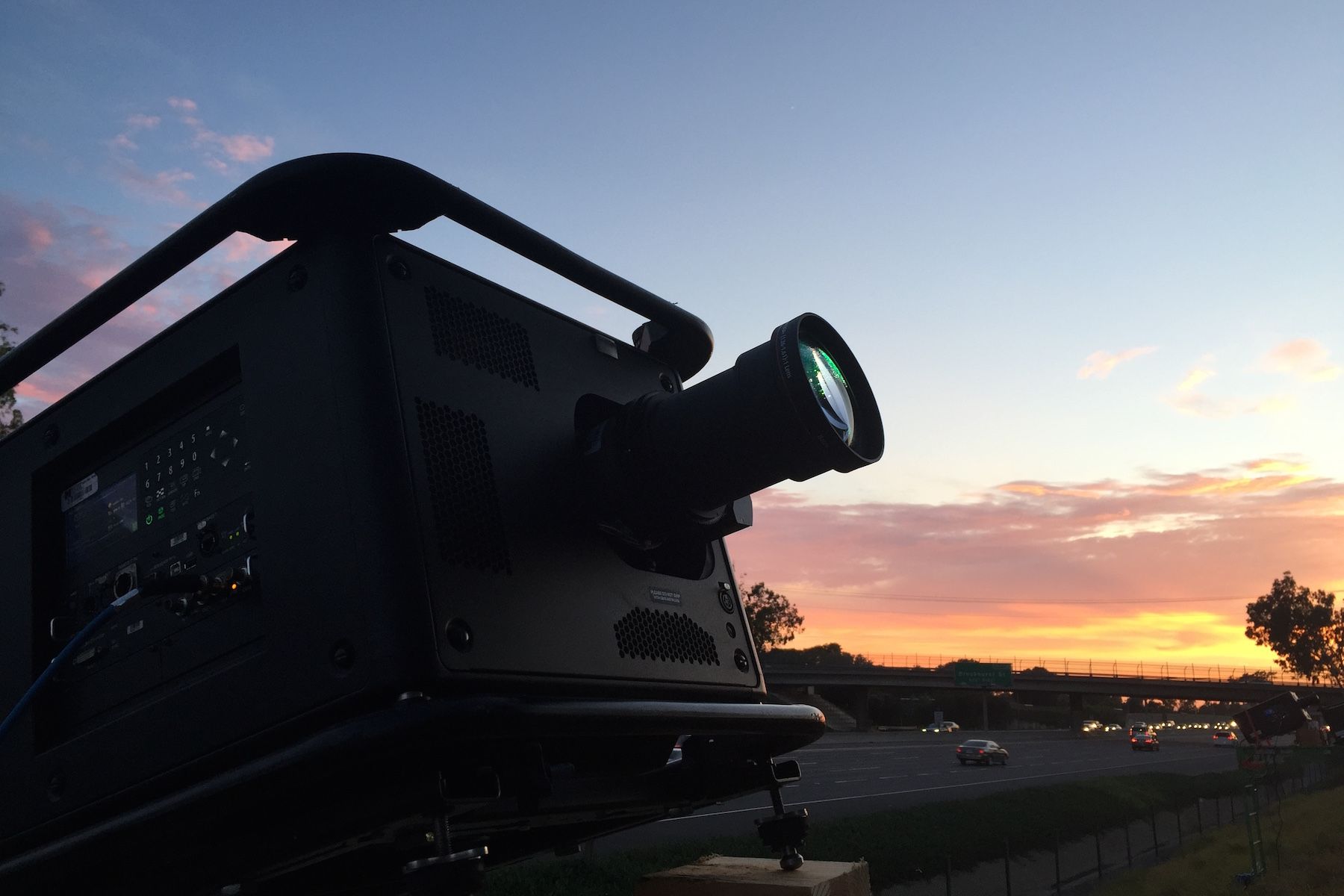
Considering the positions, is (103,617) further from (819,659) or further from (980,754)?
(819,659)

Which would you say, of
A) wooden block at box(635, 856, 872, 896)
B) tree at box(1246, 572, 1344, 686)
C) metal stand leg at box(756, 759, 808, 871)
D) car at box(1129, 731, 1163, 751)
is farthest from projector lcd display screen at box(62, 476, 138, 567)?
tree at box(1246, 572, 1344, 686)

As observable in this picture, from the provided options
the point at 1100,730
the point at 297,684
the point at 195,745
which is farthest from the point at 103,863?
the point at 1100,730

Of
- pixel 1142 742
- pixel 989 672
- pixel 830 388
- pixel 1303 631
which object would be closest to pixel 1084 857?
pixel 830 388

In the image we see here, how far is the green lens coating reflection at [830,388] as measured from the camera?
1360mm

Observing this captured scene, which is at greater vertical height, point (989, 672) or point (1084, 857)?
point (989, 672)

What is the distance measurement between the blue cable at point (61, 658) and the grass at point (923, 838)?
175 inches

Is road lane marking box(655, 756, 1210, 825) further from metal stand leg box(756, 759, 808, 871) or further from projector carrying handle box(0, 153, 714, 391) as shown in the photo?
projector carrying handle box(0, 153, 714, 391)

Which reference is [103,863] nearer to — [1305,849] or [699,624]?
[699,624]

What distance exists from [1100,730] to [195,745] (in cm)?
9927

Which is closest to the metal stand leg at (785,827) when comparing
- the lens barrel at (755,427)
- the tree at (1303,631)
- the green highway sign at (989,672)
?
the lens barrel at (755,427)

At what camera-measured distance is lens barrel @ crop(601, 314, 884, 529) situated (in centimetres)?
131

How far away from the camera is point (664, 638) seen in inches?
59.3

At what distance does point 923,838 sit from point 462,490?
19488 millimetres

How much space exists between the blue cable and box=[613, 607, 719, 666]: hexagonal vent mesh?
24.4 inches
